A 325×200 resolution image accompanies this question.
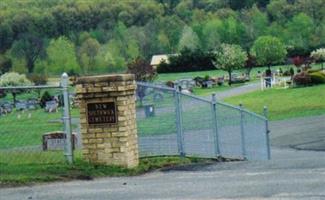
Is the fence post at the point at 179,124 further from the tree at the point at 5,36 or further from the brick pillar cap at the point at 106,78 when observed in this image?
the tree at the point at 5,36

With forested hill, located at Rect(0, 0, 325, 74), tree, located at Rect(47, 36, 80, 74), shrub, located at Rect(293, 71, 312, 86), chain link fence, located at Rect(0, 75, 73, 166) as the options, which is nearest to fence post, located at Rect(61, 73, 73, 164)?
chain link fence, located at Rect(0, 75, 73, 166)

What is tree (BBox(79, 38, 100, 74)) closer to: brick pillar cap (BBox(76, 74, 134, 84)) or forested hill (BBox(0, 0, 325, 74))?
forested hill (BBox(0, 0, 325, 74))

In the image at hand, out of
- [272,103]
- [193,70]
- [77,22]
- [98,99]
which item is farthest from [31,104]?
[77,22]

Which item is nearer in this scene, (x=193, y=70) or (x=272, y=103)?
(x=272, y=103)

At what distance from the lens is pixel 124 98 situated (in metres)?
12.6

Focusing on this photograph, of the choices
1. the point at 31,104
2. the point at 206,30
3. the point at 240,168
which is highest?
the point at 206,30

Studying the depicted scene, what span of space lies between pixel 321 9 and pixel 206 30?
2417cm

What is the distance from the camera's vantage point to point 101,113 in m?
12.7

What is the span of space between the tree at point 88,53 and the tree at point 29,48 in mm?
6344

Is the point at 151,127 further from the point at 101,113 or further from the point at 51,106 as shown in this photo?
the point at 101,113

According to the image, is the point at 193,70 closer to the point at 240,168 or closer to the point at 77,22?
the point at 77,22

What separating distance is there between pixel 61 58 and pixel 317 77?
56241 millimetres

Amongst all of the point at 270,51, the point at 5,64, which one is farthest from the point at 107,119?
the point at 5,64

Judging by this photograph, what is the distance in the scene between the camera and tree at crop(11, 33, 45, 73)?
364 ft
